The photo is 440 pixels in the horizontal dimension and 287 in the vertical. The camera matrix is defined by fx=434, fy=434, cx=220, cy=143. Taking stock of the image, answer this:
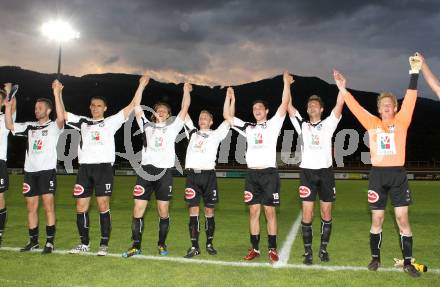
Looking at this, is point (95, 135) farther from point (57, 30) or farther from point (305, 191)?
point (57, 30)

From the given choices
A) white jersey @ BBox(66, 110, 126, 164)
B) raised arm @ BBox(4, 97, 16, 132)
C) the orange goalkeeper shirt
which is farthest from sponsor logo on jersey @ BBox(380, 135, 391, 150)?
raised arm @ BBox(4, 97, 16, 132)

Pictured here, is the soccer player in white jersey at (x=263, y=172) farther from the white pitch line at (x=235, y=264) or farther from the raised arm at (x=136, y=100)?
the raised arm at (x=136, y=100)

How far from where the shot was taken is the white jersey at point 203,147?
7.33 m

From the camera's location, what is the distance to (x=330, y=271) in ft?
20.3

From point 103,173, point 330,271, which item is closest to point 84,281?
point 103,173

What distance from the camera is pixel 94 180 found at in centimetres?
713

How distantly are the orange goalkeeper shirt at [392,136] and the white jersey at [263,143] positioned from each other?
4.90 feet

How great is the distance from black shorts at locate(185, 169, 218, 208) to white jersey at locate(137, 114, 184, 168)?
0.45 meters

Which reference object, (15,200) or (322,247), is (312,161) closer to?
(322,247)

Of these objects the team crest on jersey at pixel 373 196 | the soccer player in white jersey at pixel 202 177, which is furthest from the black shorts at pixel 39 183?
the team crest on jersey at pixel 373 196

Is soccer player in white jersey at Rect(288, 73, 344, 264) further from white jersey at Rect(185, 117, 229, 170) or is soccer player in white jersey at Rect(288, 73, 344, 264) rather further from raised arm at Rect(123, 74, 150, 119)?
raised arm at Rect(123, 74, 150, 119)

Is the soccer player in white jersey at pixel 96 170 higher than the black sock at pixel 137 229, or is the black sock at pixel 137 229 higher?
the soccer player in white jersey at pixel 96 170

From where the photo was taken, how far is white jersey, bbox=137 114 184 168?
7219 millimetres

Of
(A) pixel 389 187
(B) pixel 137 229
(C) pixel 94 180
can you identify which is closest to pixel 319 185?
(A) pixel 389 187
